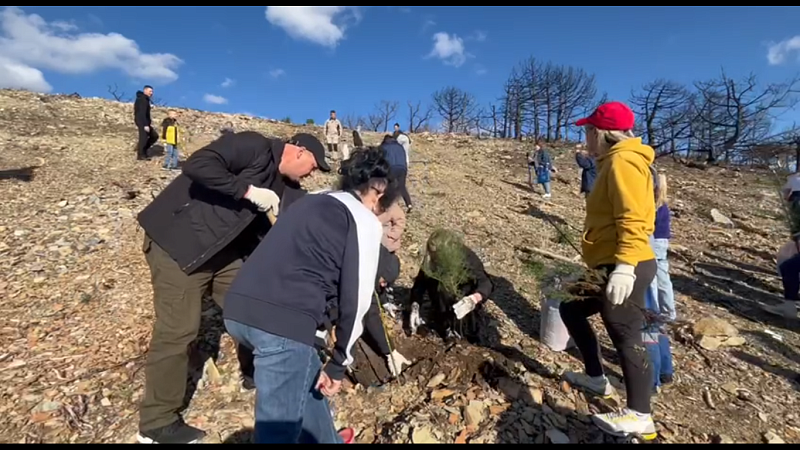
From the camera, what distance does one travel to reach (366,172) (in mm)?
1765

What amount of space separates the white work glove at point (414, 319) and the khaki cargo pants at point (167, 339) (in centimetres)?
179

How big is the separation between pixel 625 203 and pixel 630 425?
44.8 inches

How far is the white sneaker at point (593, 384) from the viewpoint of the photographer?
8.66 ft

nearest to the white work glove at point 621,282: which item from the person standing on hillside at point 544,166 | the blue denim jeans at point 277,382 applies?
the blue denim jeans at point 277,382

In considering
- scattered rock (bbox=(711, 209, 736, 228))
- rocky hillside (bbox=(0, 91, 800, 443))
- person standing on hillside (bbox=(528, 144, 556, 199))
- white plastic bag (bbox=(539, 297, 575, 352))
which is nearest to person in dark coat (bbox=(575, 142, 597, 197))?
rocky hillside (bbox=(0, 91, 800, 443))

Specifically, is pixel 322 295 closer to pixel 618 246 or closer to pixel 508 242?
pixel 618 246

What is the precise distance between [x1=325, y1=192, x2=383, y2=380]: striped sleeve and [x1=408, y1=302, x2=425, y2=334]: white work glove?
1859mm

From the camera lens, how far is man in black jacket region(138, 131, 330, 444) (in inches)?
85.6

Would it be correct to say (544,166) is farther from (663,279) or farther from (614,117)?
(614,117)

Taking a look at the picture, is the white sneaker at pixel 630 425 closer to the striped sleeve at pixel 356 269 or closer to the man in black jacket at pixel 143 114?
the striped sleeve at pixel 356 269

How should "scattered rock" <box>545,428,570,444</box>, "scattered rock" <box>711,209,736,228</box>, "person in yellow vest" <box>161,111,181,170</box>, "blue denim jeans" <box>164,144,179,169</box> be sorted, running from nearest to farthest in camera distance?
"scattered rock" <box>545,428,570,444</box>
"person in yellow vest" <box>161,111,181,170</box>
"blue denim jeans" <box>164,144,179,169</box>
"scattered rock" <box>711,209,736,228</box>

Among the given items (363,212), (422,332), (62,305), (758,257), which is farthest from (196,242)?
(758,257)

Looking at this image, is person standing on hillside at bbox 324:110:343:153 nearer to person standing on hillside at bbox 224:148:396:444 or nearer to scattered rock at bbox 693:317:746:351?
scattered rock at bbox 693:317:746:351

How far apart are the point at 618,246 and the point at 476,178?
431 inches
